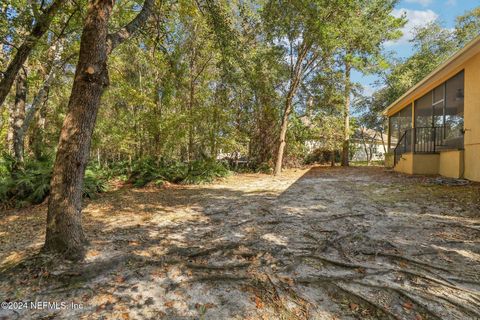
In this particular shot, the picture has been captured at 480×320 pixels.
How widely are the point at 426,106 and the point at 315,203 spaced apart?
26.8 ft

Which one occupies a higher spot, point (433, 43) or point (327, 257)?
point (433, 43)

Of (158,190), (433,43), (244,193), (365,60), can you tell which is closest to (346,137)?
(365,60)

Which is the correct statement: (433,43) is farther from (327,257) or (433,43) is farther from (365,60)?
(327,257)

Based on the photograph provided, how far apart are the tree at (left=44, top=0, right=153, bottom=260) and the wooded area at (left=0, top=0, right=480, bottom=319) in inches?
0.5

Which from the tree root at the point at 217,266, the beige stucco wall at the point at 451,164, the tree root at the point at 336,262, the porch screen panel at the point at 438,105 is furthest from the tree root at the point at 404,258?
the porch screen panel at the point at 438,105

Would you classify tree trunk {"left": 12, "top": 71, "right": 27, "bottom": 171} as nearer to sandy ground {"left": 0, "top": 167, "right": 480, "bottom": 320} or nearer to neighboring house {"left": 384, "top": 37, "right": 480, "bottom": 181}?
sandy ground {"left": 0, "top": 167, "right": 480, "bottom": 320}

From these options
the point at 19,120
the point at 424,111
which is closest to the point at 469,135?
the point at 424,111

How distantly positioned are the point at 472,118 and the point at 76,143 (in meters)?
9.13

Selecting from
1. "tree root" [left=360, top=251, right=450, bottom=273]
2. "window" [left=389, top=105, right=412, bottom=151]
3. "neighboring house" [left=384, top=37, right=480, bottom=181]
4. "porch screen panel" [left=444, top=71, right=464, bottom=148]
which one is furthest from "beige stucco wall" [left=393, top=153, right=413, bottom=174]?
"tree root" [left=360, top=251, right=450, bottom=273]

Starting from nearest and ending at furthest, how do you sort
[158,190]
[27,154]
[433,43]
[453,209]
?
[453,209], [158,190], [27,154], [433,43]

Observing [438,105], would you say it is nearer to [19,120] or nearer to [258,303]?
[258,303]

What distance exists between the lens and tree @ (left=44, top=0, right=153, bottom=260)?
299 centimetres

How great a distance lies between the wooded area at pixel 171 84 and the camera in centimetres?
313

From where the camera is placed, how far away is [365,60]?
Answer: 39.0ft
